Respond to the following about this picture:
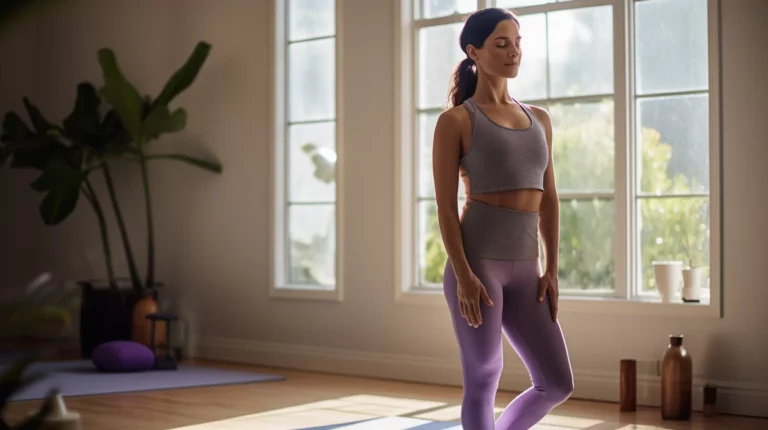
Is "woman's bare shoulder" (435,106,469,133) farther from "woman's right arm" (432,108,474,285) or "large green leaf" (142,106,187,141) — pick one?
"large green leaf" (142,106,187,141)

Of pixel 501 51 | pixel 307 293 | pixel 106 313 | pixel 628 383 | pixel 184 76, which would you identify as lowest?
pixel 628 383

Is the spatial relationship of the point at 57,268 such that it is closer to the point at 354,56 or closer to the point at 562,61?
the point at 354,56

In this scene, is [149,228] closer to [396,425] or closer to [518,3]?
[518,3]

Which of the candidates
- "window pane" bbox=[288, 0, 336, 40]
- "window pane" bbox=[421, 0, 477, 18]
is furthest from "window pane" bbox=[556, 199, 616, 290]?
"window pane" bbox=[288, 0, 336, 40]

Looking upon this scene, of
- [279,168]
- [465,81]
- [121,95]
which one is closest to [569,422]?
[465,81]

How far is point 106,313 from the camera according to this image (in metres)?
5.96

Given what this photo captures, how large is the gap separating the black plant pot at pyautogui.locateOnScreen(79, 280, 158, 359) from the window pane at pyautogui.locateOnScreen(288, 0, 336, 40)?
190 centimetres

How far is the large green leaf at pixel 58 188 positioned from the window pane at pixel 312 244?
137 centimetres

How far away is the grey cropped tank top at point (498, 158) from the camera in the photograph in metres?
2.39

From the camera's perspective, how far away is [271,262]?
5773 mm

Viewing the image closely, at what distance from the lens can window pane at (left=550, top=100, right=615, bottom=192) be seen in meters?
4.53

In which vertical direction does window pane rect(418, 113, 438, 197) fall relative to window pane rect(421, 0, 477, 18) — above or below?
below

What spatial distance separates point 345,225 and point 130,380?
145 cm

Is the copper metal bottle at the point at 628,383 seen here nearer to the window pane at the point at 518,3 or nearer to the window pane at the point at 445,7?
the window pane at the point at 518,3
